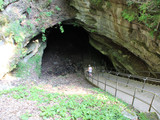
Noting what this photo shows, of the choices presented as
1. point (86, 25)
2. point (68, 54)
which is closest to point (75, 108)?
point (86, 25)

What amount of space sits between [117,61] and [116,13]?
189 inches

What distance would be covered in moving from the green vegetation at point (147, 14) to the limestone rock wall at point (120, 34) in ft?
1.31

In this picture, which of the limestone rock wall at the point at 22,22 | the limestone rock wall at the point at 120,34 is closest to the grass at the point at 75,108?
the limestone rock wall at the point at 22,22

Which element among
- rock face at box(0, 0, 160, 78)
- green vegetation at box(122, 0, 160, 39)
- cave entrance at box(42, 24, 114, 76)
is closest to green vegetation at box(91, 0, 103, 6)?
rock face at box(0, 0, 160, 78)

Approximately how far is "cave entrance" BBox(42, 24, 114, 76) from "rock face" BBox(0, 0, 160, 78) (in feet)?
A: 8.05

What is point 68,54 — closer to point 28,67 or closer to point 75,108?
point 28,67

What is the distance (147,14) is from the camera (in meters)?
5.80

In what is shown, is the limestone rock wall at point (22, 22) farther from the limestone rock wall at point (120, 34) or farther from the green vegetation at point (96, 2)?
the green vegetation at point (96, 2)

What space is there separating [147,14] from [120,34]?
2461 mm

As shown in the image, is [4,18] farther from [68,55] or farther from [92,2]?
[68,55]

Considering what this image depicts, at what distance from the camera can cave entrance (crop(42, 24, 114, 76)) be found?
522 inches

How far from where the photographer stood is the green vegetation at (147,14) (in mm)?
5484

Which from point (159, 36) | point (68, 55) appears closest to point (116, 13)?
point (159, 36)

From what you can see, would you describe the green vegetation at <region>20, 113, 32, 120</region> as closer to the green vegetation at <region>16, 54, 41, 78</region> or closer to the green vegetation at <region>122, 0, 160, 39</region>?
the green vegetation at <region>16, 54, 41, 78</region>
